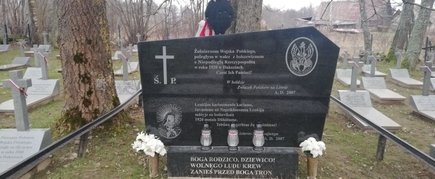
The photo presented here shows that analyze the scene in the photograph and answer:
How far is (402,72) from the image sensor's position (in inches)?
455

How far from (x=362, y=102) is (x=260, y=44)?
4083 millimetres

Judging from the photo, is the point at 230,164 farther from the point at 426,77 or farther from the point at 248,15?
the point at 426,77

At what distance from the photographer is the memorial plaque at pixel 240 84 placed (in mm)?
3648

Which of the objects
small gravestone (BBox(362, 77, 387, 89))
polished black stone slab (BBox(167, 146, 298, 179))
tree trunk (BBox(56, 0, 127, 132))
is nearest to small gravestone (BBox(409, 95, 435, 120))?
small gravestone (BBox(362, 77, 387, 89))

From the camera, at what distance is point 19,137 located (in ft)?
12.4

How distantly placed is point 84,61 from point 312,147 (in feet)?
9.80

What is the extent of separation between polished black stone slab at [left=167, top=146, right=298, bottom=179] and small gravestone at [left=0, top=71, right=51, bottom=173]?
1495 millimetres

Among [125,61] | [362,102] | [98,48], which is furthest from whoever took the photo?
[125,61]

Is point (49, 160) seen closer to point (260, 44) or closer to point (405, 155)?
point (260, 44)

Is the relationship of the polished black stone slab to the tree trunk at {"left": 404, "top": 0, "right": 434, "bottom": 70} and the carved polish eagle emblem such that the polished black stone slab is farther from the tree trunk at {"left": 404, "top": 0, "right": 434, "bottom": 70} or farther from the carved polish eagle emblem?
the tree trunk at {"left": 404, "top": 0, "right": 434, "bottom": 70}

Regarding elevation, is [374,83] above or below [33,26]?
below

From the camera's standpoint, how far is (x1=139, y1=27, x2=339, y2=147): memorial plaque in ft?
12.0

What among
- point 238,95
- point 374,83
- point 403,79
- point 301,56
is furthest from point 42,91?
point 403,79

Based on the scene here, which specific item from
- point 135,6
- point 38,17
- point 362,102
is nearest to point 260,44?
point 362,102
